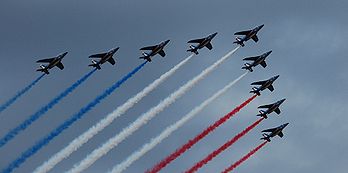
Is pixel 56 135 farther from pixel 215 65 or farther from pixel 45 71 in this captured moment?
pixel 215 65

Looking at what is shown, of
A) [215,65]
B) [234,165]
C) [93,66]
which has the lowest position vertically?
[234,165]

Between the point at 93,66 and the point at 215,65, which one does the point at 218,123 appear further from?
the point at 93,66

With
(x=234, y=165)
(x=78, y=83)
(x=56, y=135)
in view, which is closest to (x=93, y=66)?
(x=78, y=83)

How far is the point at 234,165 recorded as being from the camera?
193m

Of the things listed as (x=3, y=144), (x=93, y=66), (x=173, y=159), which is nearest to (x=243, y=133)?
(x=173, y=159)

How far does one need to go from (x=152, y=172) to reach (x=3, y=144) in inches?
1038

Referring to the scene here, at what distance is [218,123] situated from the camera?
194 m

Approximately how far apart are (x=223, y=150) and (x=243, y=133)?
656cm

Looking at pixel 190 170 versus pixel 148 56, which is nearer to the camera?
pixel 190 170

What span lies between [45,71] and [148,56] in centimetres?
1970

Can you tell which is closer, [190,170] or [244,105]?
[190,170]

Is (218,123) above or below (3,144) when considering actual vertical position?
below

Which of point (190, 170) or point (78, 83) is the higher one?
point (78, 83)

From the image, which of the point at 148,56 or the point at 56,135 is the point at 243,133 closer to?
the point at 148,56
